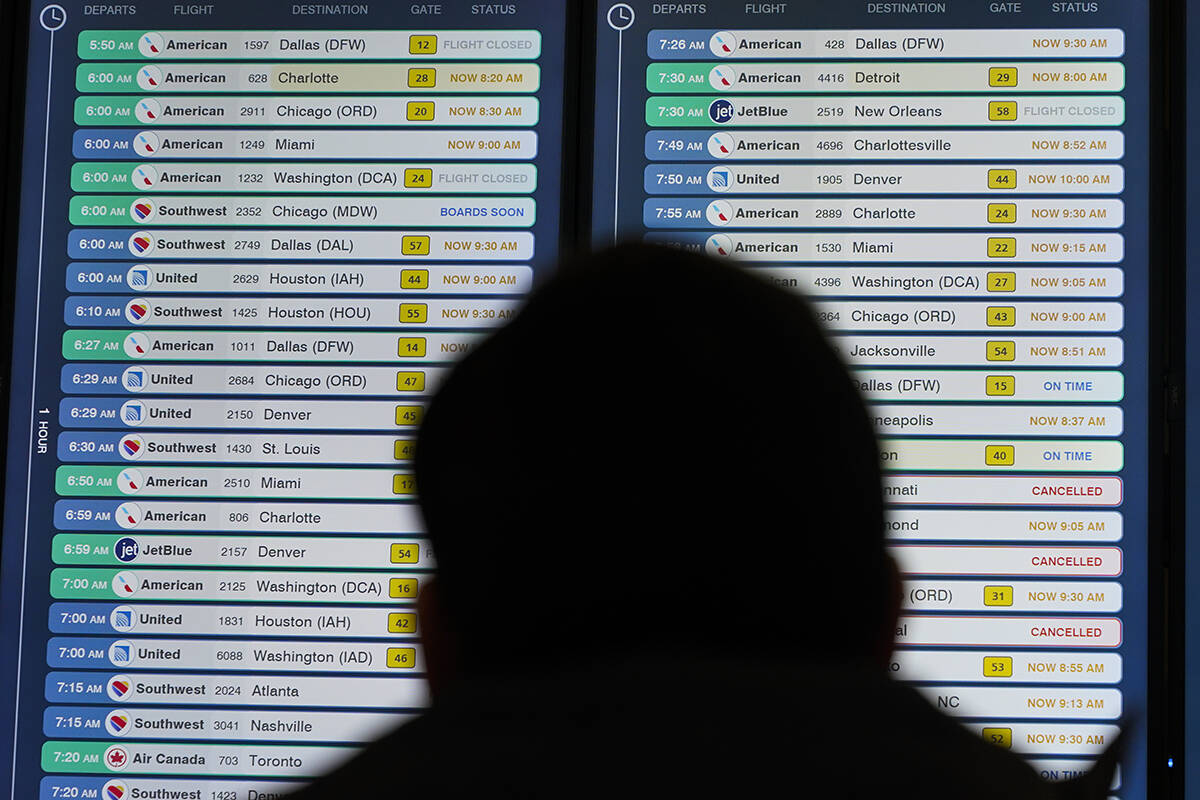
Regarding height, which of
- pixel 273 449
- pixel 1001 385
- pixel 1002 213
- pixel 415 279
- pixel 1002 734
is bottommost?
pixel 1002 734

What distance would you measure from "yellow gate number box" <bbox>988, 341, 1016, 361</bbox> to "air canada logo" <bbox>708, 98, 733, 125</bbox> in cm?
50

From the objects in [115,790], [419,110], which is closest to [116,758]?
[115,790]

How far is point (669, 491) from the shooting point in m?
0.73

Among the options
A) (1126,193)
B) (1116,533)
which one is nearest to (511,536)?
(1116,533)

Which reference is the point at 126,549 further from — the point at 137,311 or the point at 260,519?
the point at 137,311

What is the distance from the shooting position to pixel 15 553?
70.9 inches

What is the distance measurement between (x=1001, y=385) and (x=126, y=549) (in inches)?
50.1

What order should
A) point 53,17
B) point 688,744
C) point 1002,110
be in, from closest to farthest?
point 688,744 → point 1002,110 → point 53,17

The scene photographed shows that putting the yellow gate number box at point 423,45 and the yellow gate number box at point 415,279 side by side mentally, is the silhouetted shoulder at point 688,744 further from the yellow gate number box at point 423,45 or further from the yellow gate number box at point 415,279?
the yellow gate number box at point 423,45

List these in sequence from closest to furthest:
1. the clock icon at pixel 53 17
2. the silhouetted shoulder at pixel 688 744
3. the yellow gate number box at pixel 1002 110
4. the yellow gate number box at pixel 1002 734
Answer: the silhouetted shoulder at pixel 688 744
the yellow gate number box at pixel 1002 734
the yellow gate number box at pixel 1002 110
the clock icon at pixel 53 17

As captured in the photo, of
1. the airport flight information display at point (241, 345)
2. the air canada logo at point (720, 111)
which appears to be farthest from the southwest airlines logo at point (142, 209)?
the air canada logo at point (720, 111)

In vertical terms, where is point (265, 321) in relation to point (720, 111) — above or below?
below

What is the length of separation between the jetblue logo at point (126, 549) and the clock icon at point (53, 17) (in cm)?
79

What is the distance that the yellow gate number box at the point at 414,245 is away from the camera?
71.8 inches
